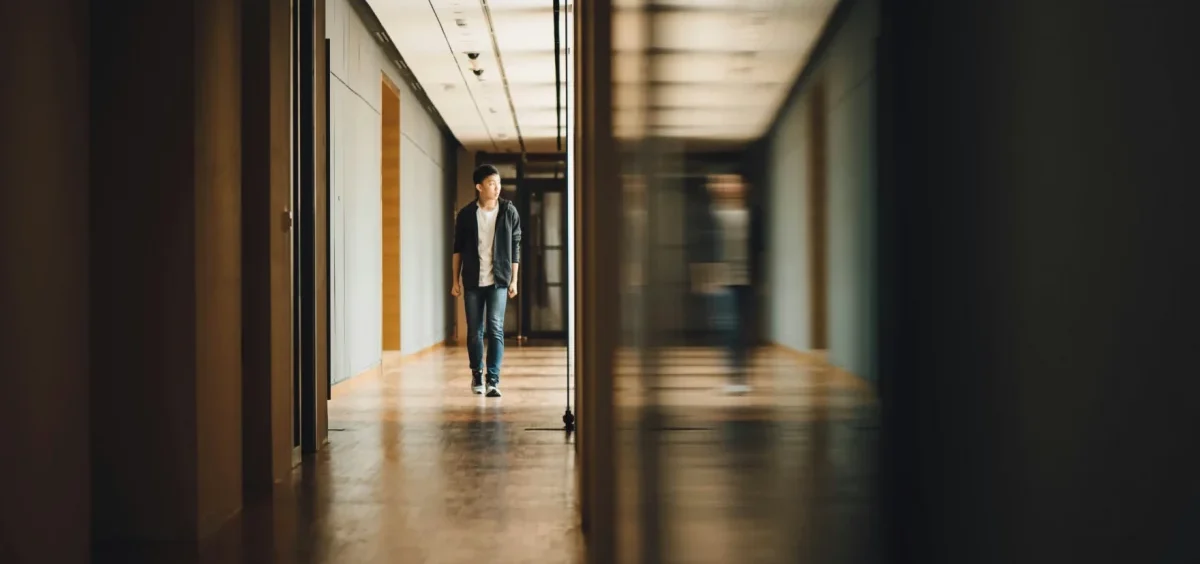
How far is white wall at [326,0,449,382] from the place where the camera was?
7.52 meters

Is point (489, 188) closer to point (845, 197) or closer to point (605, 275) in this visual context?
point (605, 275)

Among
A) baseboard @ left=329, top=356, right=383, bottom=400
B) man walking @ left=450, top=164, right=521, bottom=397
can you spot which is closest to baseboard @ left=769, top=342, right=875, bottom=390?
man walking @ left=450, top=164, right=521, bottom=397

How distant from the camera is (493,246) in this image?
6.66 metres

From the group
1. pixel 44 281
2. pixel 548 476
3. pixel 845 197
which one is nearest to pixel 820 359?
pixel 845 197

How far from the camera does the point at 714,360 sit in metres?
0.60

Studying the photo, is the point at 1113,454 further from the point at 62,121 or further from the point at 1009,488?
the point at 62,121

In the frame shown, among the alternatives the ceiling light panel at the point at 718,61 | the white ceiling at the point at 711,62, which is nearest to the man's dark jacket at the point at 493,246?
the white ceiling at the point at 711,62

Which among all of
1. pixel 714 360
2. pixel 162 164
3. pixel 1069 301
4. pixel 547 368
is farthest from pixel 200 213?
pixel 547 368

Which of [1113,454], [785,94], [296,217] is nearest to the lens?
[1113,454]

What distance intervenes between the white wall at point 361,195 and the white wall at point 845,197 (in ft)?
23.6

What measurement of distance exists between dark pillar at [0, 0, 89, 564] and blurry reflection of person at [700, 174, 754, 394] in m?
1.84

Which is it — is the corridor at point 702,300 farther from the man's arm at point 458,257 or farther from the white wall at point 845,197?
the man's arm at point 458,257

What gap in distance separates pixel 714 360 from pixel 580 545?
7.48ft

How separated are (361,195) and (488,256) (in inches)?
92.0
